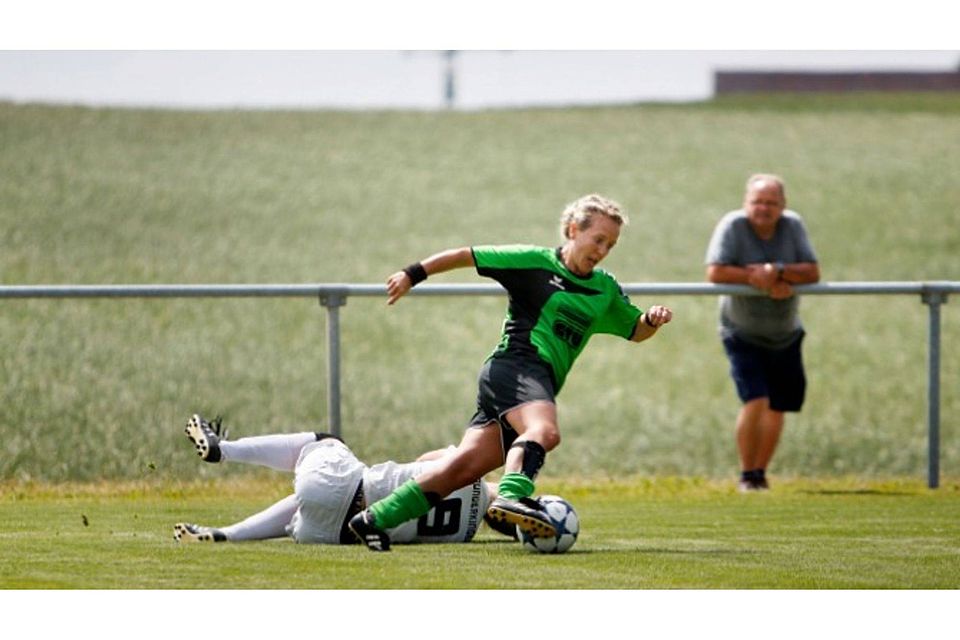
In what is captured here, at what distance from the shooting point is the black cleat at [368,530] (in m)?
7.29

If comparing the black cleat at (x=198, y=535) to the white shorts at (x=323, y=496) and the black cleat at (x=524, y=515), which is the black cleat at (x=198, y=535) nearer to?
the white shorts at (x=323, y=496)

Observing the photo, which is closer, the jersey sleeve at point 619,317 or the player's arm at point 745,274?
the jersey sleeve at point 619,317

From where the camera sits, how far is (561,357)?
7.65 m

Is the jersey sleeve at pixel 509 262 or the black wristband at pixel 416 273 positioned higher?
the jersey sleeve at pixel 509 262

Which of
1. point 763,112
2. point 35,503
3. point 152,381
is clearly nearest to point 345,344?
point 152,381

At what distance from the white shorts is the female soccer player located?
139mm

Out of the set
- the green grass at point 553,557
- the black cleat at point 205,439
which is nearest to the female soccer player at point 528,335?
the green grass at point 553,557

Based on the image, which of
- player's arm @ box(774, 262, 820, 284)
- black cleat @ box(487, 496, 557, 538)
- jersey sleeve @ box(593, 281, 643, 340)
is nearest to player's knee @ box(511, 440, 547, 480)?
black cleat @ box(487, 496, 557, 538)

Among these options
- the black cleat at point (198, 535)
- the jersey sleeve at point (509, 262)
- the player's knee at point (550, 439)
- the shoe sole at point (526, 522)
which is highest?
the jersey sleeve at point (509, 262)

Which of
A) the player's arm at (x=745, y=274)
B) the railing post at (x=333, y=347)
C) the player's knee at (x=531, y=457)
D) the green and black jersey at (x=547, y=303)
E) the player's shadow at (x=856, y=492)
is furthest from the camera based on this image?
the player's arm at (x=745, y=274)

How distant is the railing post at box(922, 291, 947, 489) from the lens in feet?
34.8

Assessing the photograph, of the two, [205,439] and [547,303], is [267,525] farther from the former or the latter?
[547,303]

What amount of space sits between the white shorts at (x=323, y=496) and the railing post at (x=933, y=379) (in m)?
4.36

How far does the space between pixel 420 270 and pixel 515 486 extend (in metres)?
1.03
